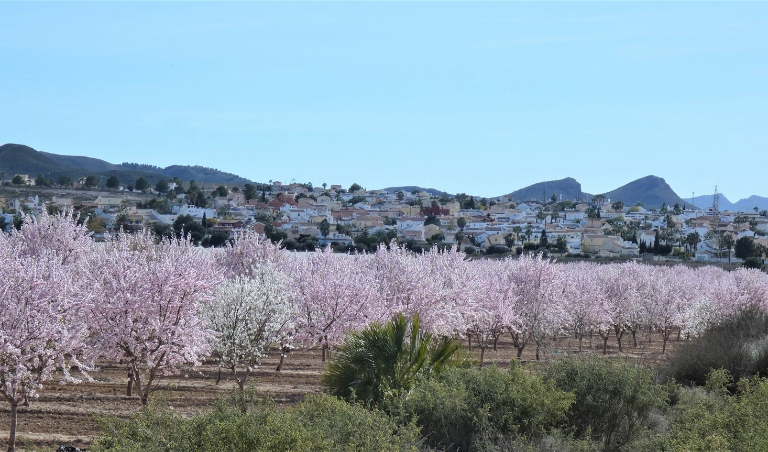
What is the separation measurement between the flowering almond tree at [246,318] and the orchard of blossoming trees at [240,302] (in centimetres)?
5

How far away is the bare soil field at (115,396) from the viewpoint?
1712cm

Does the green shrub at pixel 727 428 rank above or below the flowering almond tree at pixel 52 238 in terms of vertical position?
below

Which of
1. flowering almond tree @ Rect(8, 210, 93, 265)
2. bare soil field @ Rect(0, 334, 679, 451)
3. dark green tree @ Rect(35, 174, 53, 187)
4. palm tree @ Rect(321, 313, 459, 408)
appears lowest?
bare soil field @ Rect(0, 334, 679, 451)

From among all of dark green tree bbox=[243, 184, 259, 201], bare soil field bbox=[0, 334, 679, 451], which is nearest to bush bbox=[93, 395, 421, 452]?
bare soil field bbox=[0, 334, 679, 451]

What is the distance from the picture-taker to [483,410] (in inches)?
469

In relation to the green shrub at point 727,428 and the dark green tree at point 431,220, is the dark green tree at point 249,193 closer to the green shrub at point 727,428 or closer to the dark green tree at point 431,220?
the dark green tree at point 431,220

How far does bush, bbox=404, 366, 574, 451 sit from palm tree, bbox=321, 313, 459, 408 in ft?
2.79

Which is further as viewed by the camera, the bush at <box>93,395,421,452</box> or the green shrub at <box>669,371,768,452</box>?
the green shrub at <box>669,371,768,452</box>

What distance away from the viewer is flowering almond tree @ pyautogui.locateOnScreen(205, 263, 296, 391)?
72.4ft

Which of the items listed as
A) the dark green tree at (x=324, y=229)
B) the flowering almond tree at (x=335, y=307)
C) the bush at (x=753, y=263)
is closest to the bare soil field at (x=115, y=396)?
the flowering almond tree at (x=335, y=307)

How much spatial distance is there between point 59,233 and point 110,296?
1651 centimetres

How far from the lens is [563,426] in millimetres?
13641

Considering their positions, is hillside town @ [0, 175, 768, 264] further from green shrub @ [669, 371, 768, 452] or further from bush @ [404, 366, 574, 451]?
green shrub @ [669, 371, 768, 452]

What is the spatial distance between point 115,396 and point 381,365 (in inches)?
480
